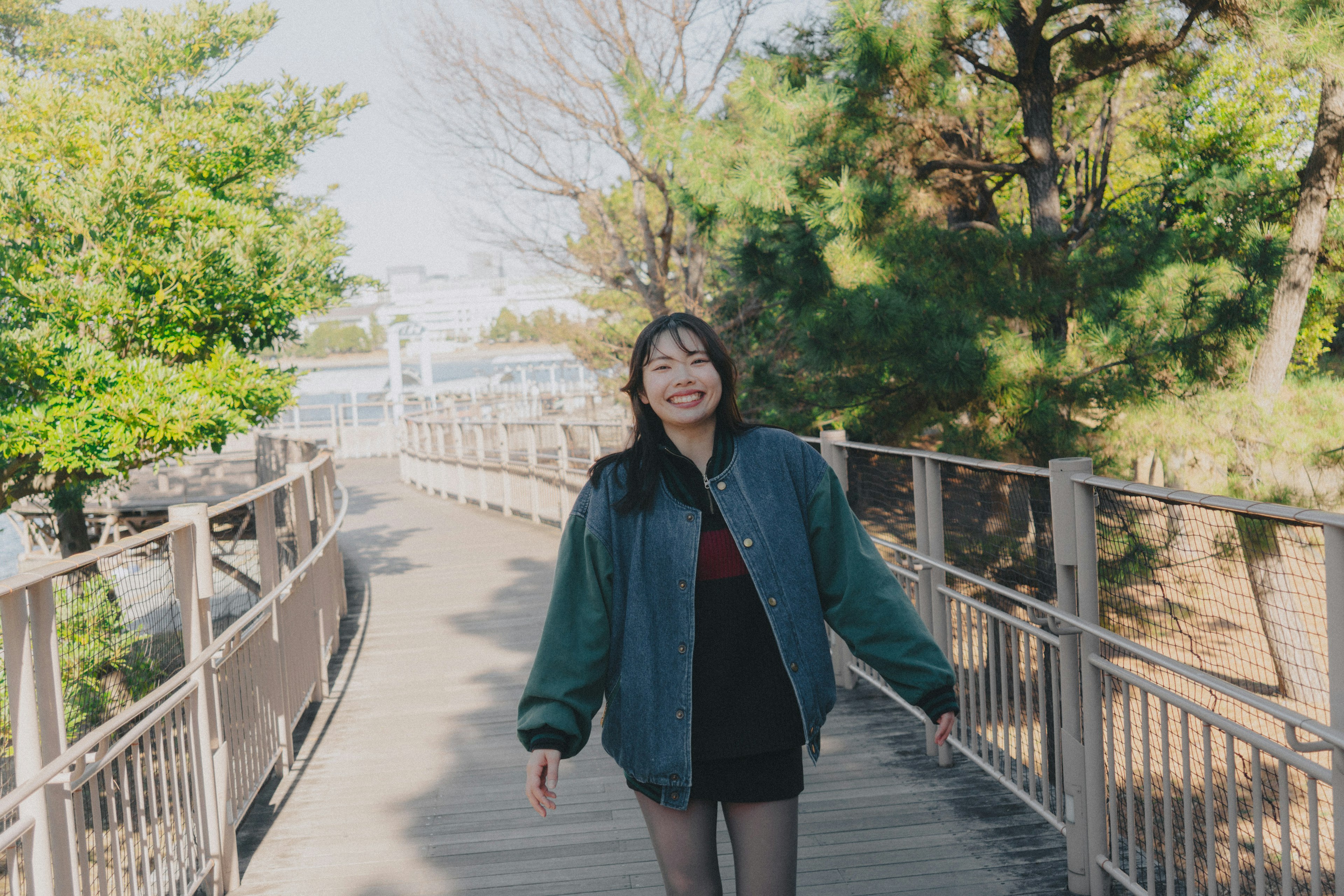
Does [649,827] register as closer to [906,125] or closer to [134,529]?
[906,125]

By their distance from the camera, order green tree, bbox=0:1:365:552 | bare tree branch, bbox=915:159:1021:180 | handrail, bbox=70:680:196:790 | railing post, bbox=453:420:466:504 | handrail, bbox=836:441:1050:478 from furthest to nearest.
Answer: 1. railing post, bbox=453:420:466:504
2. bare tree branch, bbox=915:159:1021:180
3. green tree, bbox=0:1:365:552
4. handrail, bbox=836:441:1050:478
5. handrail, bbox=70:680:196:790

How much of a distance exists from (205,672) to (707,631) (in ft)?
7.28

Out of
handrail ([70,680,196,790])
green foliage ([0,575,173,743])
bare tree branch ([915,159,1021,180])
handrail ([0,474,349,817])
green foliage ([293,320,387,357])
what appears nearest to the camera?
handrail ([0,474,349,817])

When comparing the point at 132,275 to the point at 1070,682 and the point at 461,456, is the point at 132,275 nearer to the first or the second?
the point at 1070,682

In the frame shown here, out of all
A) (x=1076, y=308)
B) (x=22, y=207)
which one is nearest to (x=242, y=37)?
(x=22, y=207)

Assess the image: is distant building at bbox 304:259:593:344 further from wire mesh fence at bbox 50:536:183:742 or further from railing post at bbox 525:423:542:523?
wire mesh fence at bbox 50:536:183:742

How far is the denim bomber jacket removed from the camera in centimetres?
199

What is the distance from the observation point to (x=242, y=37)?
30.4 ft

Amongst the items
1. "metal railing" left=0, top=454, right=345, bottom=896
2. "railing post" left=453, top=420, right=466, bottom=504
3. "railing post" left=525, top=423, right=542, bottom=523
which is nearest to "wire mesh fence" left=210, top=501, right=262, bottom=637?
"metal railing" left=0, top=454, right=345, bottom=896

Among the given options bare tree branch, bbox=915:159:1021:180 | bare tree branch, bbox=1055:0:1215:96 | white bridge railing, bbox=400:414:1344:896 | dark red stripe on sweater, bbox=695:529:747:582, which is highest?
bare tree branch, bbox=1055:0:1215:96

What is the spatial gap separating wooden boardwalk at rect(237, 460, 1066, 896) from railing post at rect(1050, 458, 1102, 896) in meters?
0.21

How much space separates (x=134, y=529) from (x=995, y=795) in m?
15.3

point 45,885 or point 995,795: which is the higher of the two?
point 45,885

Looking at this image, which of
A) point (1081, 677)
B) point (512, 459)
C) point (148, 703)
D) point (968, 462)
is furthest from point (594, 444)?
point (1081, 677)
